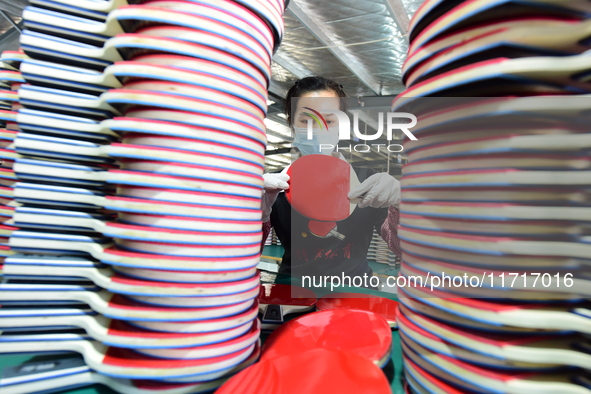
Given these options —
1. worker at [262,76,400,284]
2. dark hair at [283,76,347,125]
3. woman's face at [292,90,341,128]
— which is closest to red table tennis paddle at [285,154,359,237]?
worker at [262,76,400,284]

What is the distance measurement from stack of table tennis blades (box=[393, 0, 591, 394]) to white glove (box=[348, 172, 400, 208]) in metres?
1.00

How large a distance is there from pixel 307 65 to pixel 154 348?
4562 mm

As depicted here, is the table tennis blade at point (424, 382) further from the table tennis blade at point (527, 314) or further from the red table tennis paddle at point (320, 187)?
the red table tennis paddle at point (320, 187)

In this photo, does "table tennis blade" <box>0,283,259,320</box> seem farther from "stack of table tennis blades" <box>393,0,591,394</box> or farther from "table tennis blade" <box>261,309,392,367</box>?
"stack of table tennis blades" <box>393,0,591,394</box>

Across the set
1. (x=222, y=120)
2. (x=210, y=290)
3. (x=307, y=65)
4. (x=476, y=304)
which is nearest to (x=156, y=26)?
(x=222, y=120)

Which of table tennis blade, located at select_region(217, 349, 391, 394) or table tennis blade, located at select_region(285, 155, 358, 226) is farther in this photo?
table tennis blade, located at select_region(285, 155, 358, 226)

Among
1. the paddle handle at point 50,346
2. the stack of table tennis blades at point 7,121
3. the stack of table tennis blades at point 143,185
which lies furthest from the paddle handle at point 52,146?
the stack of table tennis blades at point 7,121

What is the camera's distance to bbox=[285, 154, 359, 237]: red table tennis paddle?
59.9 inches

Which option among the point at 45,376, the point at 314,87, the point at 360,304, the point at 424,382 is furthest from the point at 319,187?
the point at 45,376

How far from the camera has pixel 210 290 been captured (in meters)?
0.60

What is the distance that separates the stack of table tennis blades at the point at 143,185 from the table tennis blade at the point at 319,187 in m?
0.84

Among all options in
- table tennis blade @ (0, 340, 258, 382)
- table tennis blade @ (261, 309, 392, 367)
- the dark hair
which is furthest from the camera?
the dark hair

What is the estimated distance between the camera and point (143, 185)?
579 millimetres

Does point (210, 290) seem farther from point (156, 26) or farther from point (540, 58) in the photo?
point (540, 58)
